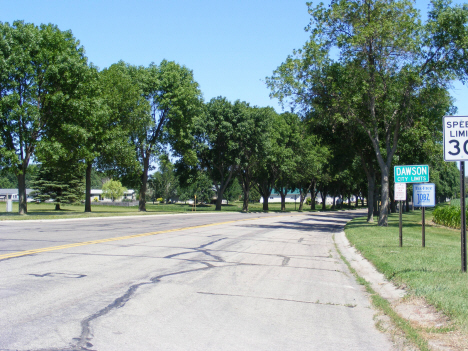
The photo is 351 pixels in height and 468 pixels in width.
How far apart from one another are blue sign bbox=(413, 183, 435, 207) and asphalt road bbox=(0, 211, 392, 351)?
3891mm

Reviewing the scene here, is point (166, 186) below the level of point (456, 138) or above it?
above

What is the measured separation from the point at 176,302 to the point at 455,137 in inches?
240

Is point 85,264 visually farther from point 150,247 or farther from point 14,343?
point 14,343

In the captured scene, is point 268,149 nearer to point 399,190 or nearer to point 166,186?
point 399,190

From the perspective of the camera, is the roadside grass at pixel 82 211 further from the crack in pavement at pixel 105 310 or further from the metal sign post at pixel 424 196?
the metal sign post at pixel 424 196

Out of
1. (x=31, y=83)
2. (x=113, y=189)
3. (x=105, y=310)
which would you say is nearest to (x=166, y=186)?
(x=113, y=189)

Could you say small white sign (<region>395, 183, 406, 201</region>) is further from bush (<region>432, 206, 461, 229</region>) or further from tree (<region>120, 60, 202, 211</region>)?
tree (<region>120, 60, 202, 211</region>)

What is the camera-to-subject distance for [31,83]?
30547 millimetres

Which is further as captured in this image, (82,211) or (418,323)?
(82,211)

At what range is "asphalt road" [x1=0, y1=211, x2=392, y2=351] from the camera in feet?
16.4

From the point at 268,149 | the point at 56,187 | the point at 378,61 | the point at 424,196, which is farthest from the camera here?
the point at 56,187

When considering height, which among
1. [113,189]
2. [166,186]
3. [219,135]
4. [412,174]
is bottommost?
[113,189]

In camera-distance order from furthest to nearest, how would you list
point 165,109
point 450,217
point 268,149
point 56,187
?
point 56,187, point 268,149, point 165,109, point 450,217

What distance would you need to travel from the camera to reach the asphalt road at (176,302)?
5.01 metres
